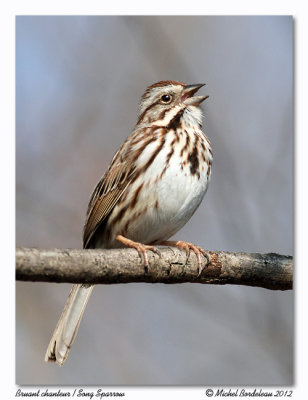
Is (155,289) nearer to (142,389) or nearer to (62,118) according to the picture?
(142,389)

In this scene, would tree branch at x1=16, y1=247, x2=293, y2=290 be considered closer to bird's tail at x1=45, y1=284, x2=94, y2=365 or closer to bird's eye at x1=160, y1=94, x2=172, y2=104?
bird's tail at x1=45, y1=284, x2=94, y2=365

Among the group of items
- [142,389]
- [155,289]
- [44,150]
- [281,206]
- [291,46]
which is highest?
[291,46]

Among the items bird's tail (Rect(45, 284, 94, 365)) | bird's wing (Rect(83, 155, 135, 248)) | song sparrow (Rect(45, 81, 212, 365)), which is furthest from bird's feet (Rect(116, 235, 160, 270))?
bird's tail (Rect(45, 284, 94, 365))

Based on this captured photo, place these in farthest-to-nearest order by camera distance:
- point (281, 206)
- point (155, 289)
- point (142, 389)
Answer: point (155, 289)
point (281, 206)
point (142, 389)

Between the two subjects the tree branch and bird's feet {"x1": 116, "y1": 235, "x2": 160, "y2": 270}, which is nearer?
the tree branch

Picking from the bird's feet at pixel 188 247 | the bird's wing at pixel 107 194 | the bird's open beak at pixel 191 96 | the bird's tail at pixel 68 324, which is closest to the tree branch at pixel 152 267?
the bird's feet at pixel 188 247

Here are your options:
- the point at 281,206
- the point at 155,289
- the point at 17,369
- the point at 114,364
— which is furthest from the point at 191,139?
the point at 17,369
